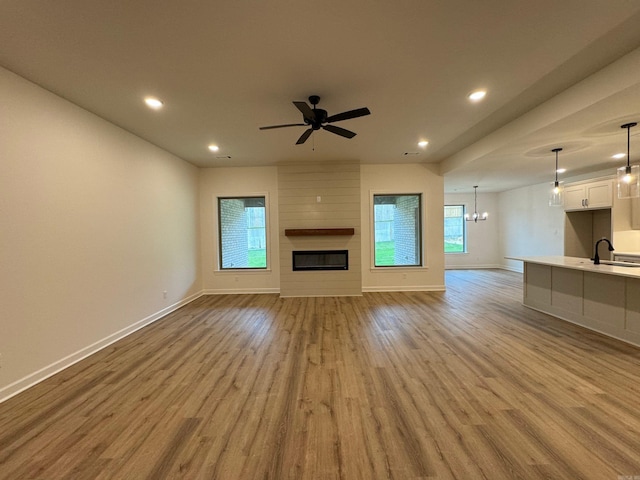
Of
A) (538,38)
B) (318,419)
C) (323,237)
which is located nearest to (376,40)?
(538,38)

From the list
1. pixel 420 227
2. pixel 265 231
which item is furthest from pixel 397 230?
pixel 265 231

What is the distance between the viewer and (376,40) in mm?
2127

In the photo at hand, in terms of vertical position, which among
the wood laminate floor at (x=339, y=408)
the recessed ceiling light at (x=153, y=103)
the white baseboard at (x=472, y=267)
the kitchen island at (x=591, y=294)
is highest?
the recessed ceiling light at (x=153, y=103)

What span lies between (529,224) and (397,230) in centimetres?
478

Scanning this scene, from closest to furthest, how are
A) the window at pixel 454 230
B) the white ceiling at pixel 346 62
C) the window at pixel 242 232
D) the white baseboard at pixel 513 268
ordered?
the white ceiling at pixel 346 62 < the window at pixel 242 232 < the white baseboard at pixel 513 268 < the window at pixel 454 230

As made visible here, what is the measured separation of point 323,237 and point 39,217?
4.38 m

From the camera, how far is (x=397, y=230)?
650cm

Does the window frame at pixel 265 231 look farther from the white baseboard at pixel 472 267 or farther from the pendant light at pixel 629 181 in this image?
the white baseboard at pixel 472 267

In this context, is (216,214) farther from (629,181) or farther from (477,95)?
(629,181)

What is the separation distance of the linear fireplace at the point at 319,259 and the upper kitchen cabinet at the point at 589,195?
5.09 m

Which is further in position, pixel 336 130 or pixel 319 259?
pixel 319 259

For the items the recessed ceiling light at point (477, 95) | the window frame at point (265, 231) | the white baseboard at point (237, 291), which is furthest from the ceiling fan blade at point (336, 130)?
the white baseboard at point (237, 291)

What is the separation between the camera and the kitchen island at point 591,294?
10.3 feet

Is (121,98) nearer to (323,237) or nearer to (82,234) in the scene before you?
(82,234)
